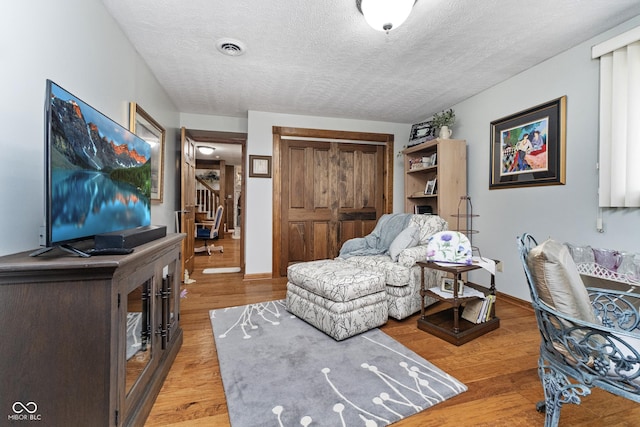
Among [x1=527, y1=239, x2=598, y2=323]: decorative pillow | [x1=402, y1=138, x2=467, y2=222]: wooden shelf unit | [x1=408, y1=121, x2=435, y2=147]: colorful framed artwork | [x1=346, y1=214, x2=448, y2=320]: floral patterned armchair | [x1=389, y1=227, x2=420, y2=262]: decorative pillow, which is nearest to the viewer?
[x1=527, y1=239, x2=598, y2=323]: decorative pillow

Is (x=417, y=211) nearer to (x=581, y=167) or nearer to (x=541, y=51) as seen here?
(x=581, y=167)

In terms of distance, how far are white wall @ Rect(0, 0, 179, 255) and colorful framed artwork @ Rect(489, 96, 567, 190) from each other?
3.60 m

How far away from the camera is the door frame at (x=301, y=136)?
408cm

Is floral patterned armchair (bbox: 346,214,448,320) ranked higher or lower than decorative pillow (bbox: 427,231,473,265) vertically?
lower

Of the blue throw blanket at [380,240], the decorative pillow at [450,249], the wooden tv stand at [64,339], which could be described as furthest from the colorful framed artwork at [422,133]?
the wooden tv stand at [64,339]

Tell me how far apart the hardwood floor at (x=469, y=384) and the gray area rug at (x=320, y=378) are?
7cm

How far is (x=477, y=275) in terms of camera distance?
350 centimetres

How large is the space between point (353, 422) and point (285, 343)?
0.86 meters

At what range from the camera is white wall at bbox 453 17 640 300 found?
2285 millimetres

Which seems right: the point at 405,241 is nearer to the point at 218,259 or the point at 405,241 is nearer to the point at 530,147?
the point at 530,147

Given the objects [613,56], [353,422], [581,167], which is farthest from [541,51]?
[353,422]

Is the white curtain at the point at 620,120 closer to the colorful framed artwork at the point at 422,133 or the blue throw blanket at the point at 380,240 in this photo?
the blue throw blanket at the point at 380,240

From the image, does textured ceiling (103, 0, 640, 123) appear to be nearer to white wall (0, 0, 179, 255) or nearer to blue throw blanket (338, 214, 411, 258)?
white wall (0, 0, 179, 255)

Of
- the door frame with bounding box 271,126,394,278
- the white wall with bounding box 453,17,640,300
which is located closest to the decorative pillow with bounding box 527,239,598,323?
the white wall with bounding box 453,17,640,300
